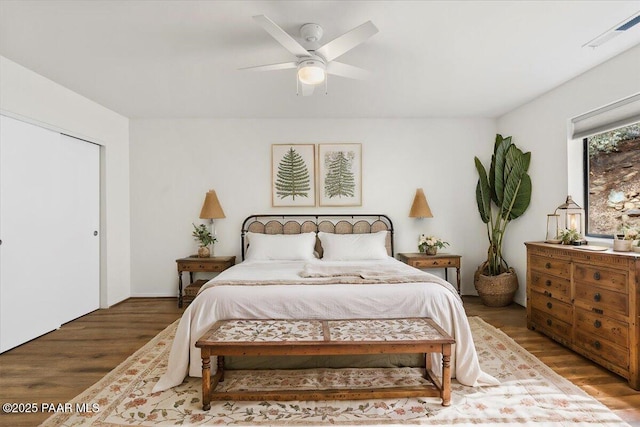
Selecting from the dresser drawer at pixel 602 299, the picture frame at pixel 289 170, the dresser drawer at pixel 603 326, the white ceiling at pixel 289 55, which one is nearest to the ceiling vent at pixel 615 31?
the white ceiling at pixel 289 55

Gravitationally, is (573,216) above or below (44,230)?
above

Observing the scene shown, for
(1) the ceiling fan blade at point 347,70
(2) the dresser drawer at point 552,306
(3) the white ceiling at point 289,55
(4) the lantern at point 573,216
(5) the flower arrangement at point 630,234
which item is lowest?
(2) the dresser drawer at point 552,306

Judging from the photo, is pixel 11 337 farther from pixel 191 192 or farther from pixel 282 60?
pixel 282 60

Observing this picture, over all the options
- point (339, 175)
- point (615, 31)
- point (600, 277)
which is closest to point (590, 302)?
point (600, 277)

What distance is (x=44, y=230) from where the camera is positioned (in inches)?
138

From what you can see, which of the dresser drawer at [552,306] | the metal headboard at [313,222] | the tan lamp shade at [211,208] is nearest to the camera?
the dresser drawer at [552,306]

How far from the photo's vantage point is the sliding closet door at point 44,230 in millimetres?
3102

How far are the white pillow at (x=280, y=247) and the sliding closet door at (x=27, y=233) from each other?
2.10 meters

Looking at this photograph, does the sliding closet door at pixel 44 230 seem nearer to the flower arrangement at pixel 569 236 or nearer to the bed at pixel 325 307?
the bed at pixel 325 307

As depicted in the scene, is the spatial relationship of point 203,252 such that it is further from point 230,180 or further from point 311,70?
point 311,70

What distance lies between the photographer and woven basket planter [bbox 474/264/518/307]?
14.1 ft

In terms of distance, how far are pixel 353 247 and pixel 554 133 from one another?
264 cm

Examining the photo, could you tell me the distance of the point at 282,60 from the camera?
3100 millimetres

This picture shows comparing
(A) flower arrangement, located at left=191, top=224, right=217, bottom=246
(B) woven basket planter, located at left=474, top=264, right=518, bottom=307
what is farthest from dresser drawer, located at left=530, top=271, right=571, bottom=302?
(A) flower arrangement, located at left=191, top=224, right=217, bottom=246
